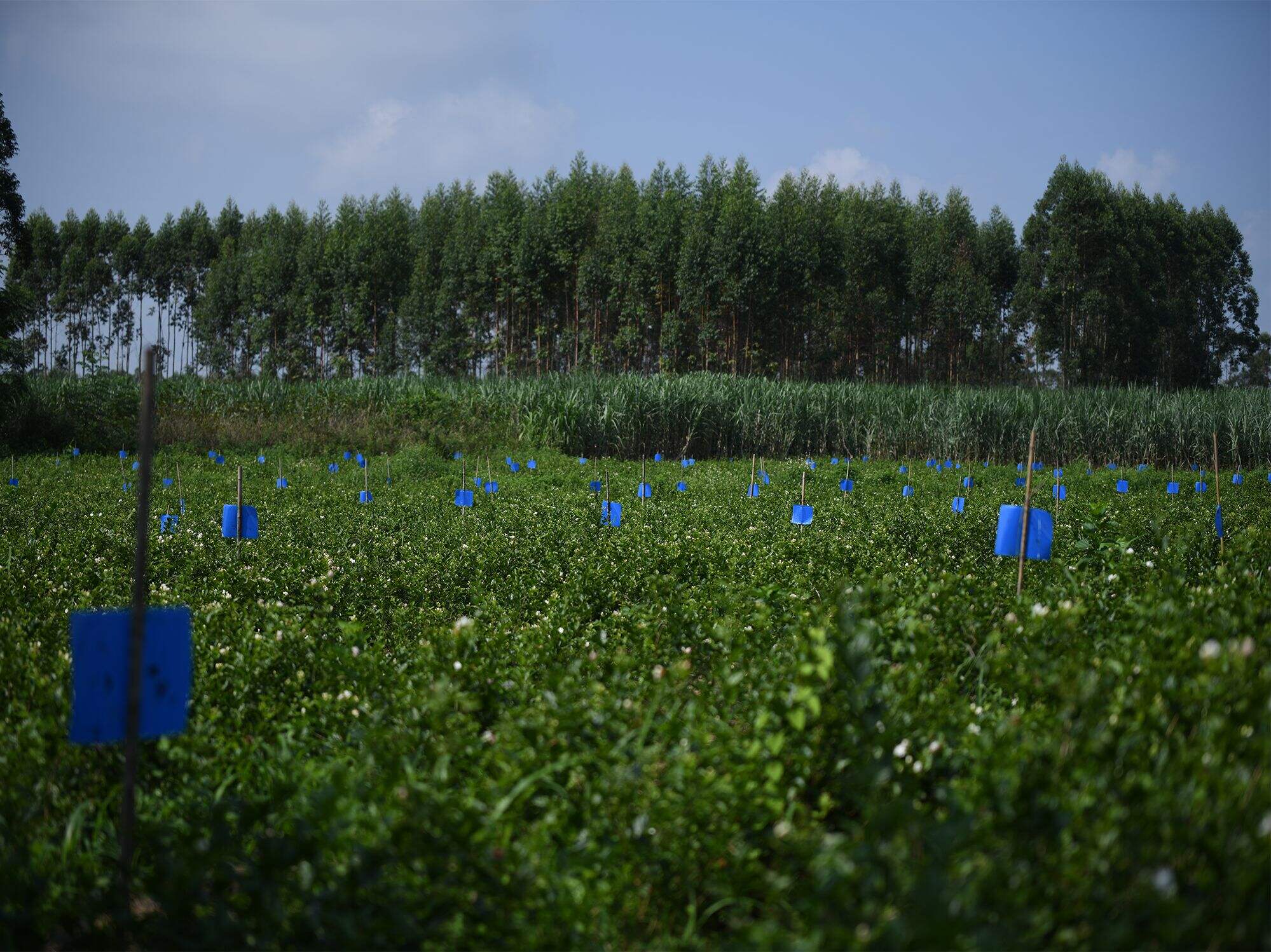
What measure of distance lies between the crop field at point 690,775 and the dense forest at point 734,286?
3347 centimetres

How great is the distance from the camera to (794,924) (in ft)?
6.64

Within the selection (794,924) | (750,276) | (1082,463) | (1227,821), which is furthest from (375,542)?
(750,276)

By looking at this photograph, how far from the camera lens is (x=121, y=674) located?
236 centimetres

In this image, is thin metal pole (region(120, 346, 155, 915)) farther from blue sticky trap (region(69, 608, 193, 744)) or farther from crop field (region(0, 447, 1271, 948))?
crop field (region(0, 447, 1271, 948))

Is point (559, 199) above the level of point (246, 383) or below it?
above

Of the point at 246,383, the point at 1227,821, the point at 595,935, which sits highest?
the point at 246,383

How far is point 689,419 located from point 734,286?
15.7m

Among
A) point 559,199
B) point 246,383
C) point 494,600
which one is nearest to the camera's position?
point 494,600

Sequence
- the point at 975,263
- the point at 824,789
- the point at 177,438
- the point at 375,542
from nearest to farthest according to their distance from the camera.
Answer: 1. the point at 824,789
2. the point at 375,542
3. the point at 177,438
4. the point at 975,263

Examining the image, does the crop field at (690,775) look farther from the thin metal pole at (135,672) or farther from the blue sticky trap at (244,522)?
the blue sticky trap at (244,522)

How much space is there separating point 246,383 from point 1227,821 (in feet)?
89.7

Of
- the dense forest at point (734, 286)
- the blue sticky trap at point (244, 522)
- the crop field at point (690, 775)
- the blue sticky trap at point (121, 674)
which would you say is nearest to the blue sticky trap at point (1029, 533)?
the crop field at point (690, 775)

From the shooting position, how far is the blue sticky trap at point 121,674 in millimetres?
2312

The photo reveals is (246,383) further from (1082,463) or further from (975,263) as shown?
(975,263)
